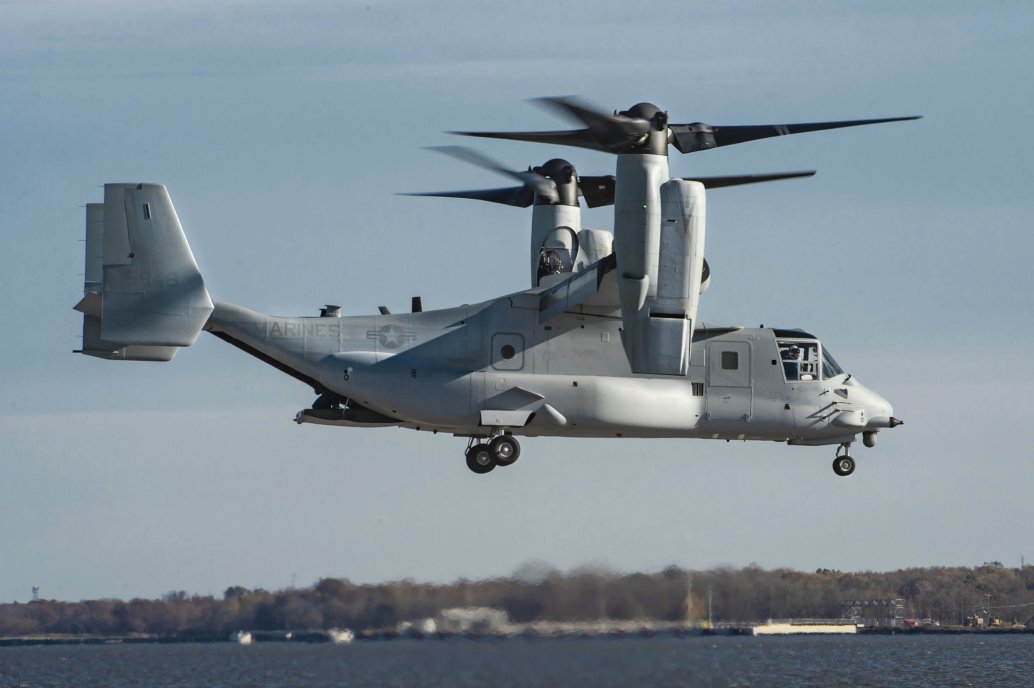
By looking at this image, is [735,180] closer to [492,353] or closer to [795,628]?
[492,353]

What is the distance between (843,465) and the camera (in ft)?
107

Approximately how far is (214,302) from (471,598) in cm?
671

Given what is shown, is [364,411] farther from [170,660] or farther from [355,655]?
[170,660]

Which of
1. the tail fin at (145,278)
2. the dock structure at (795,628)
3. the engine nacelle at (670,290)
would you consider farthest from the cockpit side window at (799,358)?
the tail fin at (145,278)

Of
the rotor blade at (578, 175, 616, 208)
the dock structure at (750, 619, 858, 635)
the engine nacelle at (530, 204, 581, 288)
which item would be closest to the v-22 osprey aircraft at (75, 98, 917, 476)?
the engine nacelle at (530, 204, 581, 288)

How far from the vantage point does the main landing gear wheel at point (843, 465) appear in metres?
32.4

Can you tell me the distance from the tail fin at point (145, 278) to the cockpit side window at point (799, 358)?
10.4 meters

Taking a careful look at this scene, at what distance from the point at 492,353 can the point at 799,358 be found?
232 inches

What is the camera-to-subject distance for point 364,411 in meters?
29.9

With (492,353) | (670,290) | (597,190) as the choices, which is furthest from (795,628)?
(670,290)

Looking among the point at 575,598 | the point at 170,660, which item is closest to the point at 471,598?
the point at 575,598

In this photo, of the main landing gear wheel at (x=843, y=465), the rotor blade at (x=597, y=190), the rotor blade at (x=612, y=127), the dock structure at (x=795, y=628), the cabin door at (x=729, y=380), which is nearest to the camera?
the rotor blade at (x=612, y=127)

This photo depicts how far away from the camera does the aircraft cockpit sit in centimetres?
3119

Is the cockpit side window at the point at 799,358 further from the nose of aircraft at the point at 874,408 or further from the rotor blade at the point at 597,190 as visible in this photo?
the rotor blade at the point at 597,190
